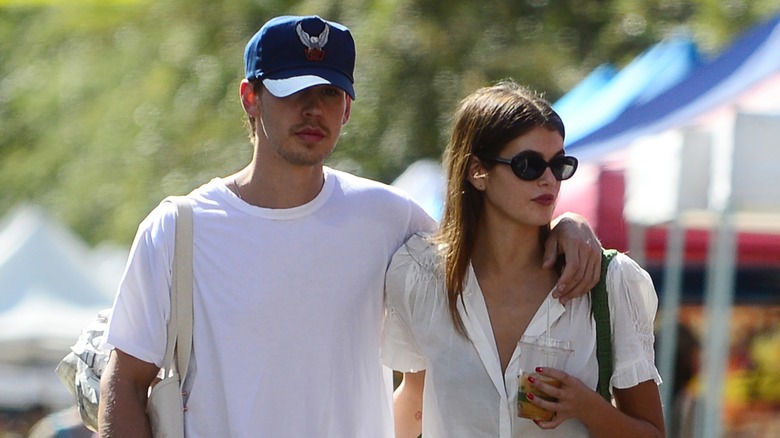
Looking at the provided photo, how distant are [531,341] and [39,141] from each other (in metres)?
12.0

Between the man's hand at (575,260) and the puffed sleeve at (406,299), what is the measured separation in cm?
30

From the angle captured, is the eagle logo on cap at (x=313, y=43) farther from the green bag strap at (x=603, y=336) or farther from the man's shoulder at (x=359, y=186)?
the green bag strap at (x=603, y=336)

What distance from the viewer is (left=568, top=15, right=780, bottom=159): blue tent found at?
7047 mm

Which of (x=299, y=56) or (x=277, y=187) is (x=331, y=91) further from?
(x=277, y=187)

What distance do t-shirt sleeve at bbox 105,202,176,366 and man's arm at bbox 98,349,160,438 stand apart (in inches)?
1.3

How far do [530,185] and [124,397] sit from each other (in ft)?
3.56

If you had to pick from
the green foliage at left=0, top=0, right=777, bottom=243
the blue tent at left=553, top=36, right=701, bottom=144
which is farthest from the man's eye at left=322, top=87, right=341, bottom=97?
the green foliage at left=0, top=0, right=777, bottom=243

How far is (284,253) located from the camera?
3.38 meters

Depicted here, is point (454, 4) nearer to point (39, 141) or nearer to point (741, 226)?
point (741, 226)

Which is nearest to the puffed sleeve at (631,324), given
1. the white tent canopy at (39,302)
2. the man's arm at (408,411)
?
the man's arm at (408,411)

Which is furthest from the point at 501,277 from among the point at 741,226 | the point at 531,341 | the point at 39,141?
the point at 39,141

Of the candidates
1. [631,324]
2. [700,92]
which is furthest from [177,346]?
[700,92]

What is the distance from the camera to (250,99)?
3.52m

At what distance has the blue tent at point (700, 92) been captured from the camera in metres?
7.05
